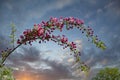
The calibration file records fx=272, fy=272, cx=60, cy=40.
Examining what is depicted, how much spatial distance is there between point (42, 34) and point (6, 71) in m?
2.93

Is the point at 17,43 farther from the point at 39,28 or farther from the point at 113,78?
the point at 113,78

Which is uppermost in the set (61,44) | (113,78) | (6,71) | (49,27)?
(113,78)

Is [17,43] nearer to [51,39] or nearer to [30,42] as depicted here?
[30,42]

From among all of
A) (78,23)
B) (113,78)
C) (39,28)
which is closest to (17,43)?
(39,28)

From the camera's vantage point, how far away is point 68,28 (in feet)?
46.9

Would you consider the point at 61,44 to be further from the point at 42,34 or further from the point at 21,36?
the point at 21,36

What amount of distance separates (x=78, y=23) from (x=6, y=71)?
15.5ft

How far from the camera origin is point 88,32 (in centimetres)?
1405

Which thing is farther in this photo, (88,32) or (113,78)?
(113,78)

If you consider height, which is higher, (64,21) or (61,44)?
(64,21)

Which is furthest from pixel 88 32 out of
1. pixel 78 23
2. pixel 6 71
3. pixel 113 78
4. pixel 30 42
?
pixel 113 78

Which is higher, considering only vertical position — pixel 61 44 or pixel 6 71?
pixel 61 44

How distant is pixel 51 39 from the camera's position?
47.1 ft

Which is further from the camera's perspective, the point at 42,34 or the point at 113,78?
the point at 113,78
